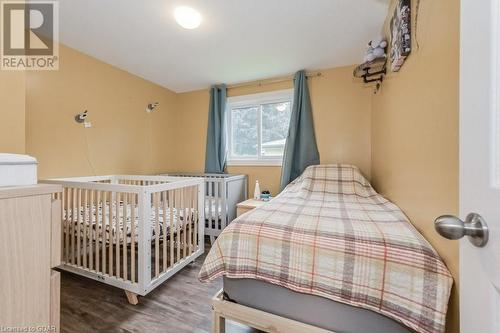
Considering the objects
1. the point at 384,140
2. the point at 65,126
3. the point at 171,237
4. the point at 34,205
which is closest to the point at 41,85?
the point at 65,126

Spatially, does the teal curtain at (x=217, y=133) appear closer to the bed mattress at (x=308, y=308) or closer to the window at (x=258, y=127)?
the window at (x=258, y=127)

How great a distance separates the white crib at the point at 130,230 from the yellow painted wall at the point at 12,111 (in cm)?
63

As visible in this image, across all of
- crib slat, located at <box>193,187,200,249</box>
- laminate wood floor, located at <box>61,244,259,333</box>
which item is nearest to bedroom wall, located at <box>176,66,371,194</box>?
crib slat, located at <box>193,187,200,249</box>

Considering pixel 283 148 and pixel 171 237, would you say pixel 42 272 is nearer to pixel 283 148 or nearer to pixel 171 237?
pixel 171 237

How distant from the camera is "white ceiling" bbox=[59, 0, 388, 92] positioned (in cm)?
172

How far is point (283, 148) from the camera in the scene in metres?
3.11

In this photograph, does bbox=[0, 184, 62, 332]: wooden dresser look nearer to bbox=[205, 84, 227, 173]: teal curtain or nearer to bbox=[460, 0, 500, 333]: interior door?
bbox=[460, 0, 500, 333]: interior door

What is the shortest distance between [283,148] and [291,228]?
2.12m

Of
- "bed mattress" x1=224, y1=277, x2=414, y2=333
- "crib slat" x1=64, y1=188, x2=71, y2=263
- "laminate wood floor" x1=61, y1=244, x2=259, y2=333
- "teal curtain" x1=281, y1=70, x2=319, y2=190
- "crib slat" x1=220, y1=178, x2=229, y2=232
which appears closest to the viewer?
"bed mattress" x1=224, y1=277, x2=414, y2=333

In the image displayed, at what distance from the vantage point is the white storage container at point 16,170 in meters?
0.66

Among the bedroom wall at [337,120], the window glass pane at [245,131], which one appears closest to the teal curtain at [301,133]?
the bedroom wall at [337,120]

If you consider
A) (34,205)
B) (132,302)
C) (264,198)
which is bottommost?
(132,302)

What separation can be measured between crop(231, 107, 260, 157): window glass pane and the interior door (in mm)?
2852

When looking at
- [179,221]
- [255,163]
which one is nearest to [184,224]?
[179,221]
